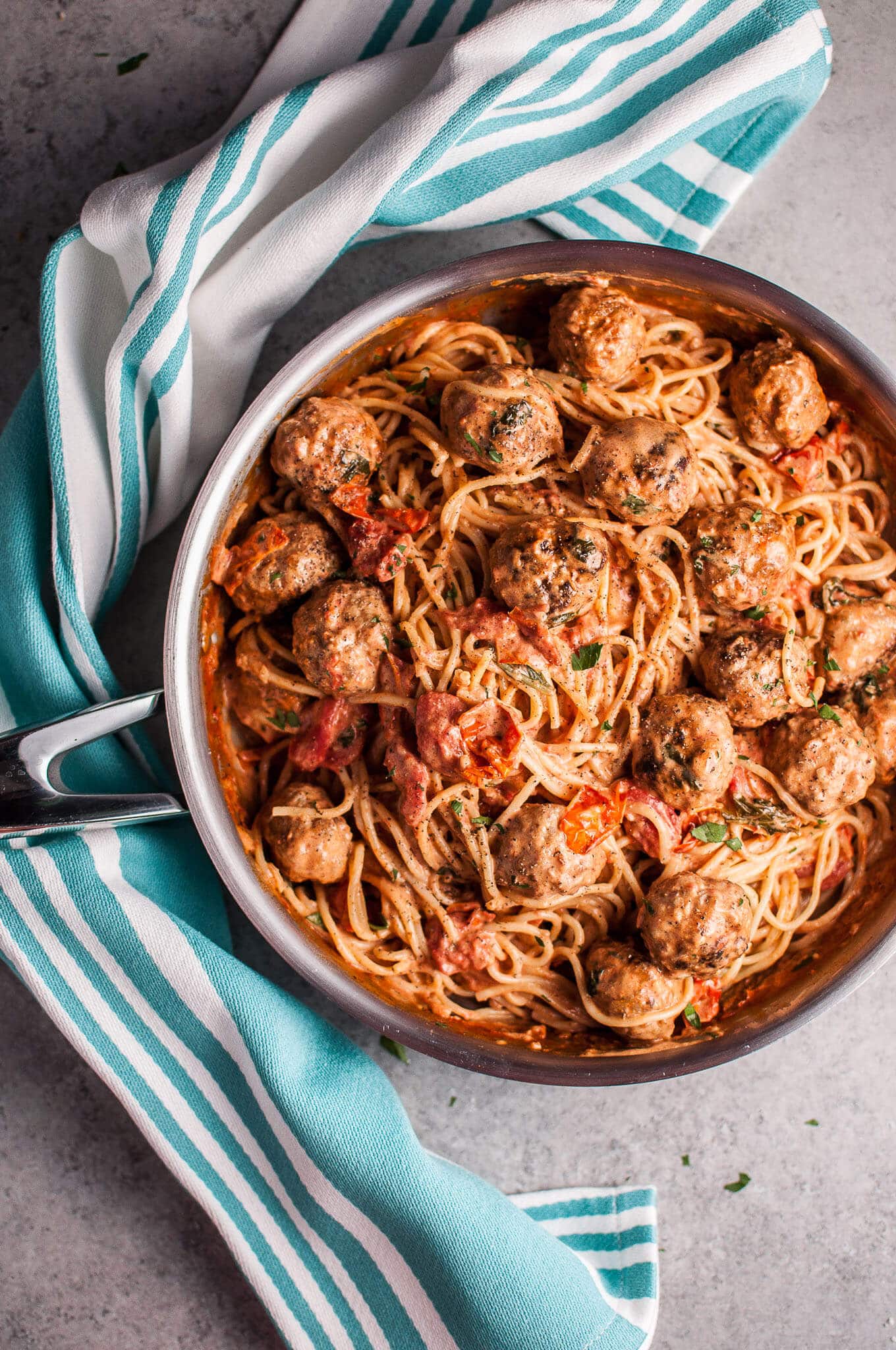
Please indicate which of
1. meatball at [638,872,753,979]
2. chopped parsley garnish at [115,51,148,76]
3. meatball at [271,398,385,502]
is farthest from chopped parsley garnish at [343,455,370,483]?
chopped parsley garnish at [115,51,148,76]

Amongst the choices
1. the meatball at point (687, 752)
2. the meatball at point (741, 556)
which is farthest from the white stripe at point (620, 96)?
the meatball at point (687, 752)

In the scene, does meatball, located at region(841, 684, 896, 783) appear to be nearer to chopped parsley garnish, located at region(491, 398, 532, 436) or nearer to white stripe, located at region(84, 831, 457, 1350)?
chopped parsley garnish, located at region(491, 398, 532, 436)

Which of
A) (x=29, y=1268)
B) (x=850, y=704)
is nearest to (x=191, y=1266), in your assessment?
(x=29, y=1268)

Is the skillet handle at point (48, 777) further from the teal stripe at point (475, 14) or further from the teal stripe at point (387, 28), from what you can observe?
the teal stripe at point (475, 14)

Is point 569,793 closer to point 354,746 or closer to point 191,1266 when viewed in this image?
point 354,746

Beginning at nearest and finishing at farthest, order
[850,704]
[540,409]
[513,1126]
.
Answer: [540,409], [850,704], [513,1126]

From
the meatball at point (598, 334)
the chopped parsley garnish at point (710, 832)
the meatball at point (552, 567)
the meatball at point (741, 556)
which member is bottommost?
the chopped parsley garnish at point (710, 832)
